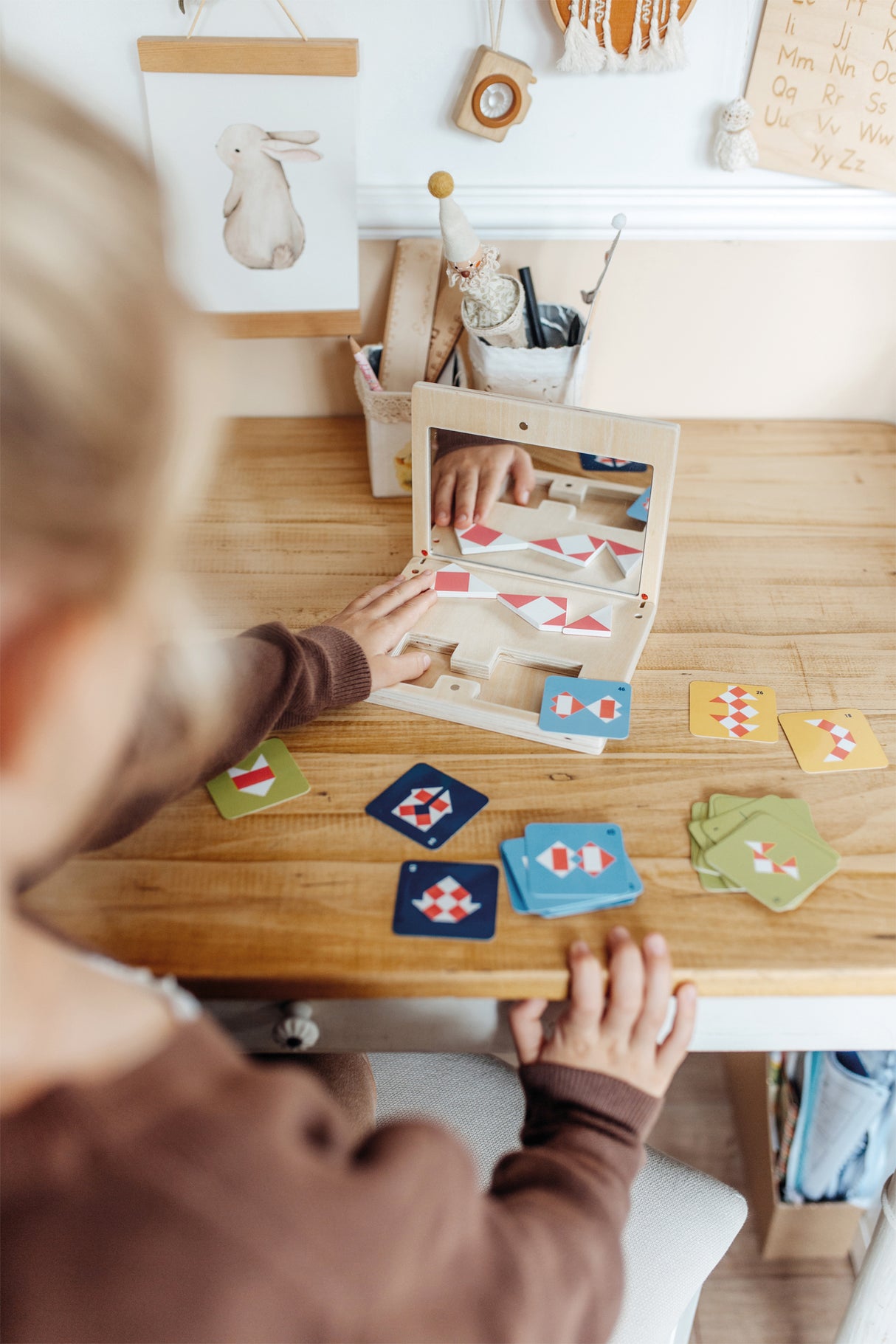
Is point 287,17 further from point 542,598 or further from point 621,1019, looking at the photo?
point 621,1019

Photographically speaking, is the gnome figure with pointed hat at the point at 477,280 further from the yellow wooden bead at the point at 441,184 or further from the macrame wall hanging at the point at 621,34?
the macrame wall hanging at the point at 621,34

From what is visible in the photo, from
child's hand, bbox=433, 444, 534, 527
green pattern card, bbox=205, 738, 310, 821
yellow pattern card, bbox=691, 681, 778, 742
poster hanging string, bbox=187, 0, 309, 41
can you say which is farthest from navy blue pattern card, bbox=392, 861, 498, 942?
poster hanging string, bbox=187, 0, 309, 41

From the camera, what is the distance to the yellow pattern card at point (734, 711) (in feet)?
2.71

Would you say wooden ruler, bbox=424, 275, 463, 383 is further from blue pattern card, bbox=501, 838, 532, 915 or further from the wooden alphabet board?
blue pattern card, bbox=501, 838, 532, 915

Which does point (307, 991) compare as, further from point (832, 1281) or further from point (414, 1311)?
point (832, 1281)

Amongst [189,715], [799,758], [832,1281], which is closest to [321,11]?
[189,715]

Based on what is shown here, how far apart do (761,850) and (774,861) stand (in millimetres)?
12

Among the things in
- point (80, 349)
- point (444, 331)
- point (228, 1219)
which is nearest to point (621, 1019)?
point (228, 1219)

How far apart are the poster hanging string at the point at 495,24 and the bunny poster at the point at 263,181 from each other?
15 centimetres

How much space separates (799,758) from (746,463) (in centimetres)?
50

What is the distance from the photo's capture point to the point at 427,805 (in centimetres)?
75

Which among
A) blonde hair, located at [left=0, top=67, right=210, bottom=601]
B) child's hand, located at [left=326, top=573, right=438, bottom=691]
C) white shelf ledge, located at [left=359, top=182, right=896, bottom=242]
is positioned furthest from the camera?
white shelf ledge, located at [left=359, top=182, right=896, bottom=242]

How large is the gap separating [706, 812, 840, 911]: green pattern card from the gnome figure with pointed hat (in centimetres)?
57

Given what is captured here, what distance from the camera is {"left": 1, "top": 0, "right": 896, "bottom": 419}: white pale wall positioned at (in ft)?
3.38
